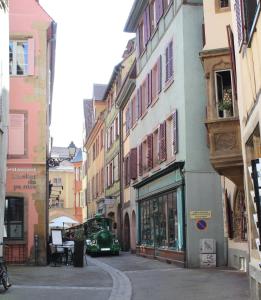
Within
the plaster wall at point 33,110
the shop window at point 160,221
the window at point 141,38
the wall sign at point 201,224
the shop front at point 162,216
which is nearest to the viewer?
the wall sign at point 201,224

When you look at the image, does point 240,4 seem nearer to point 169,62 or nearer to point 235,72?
point 235,72

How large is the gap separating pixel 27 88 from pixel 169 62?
6.11 m

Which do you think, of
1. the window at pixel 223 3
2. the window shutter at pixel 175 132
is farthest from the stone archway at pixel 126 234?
the window at pixel 223 3

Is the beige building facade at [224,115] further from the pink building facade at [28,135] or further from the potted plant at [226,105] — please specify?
the pink building facade at [28,135]

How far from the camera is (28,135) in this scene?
23.6 metres

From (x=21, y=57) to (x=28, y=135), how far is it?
11.4ft

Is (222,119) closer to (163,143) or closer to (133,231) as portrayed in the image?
(163,143)

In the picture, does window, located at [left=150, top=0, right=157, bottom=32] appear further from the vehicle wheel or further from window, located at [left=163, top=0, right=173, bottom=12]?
the vehicle wheel

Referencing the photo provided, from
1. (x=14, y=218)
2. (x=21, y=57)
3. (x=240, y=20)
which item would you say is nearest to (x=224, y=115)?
(x=240, y=20)

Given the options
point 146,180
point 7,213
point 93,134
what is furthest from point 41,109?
point 93,134

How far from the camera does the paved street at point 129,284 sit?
12.8m

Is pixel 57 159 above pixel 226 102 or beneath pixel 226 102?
beneath

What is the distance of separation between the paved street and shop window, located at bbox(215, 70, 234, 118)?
5.05 m

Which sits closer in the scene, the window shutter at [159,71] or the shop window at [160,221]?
the shop window at [160,221]
